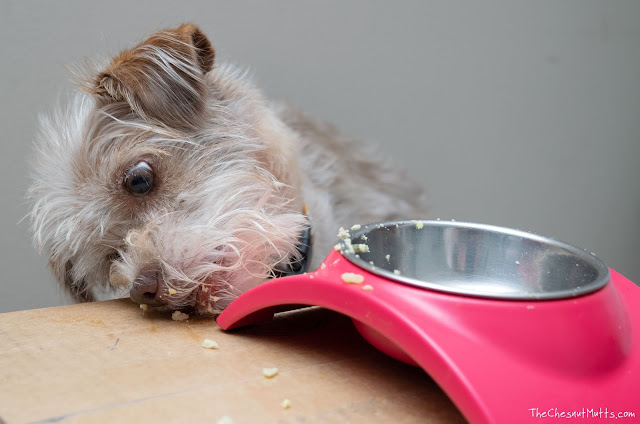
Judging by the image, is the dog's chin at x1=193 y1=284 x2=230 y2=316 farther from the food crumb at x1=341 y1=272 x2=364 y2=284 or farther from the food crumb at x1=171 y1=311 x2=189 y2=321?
the food crumb at x1=341 y1=272 x2=364 y2=284

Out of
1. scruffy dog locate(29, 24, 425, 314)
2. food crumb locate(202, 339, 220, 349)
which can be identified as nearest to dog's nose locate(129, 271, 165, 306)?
scruffy dog locate(29, 24, 425, 314)

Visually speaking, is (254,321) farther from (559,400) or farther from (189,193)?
(559,400)

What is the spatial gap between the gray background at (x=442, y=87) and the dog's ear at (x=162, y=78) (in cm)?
64

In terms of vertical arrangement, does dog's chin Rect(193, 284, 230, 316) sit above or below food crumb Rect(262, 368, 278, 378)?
below

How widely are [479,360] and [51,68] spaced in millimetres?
1826

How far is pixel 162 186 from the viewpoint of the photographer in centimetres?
121

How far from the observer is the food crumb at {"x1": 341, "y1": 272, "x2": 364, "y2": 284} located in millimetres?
763

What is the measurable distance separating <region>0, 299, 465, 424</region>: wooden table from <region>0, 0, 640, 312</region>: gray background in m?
1.15

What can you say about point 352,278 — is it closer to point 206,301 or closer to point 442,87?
point 206,301

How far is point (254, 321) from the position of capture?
3.17ft

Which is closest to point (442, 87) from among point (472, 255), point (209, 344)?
point (472, 255)

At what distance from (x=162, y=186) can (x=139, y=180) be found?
5 cm

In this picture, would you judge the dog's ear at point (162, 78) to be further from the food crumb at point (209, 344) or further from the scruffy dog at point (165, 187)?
the food crumb at point (209, 344)

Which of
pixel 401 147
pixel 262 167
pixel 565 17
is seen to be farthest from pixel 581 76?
pixel 262 167
